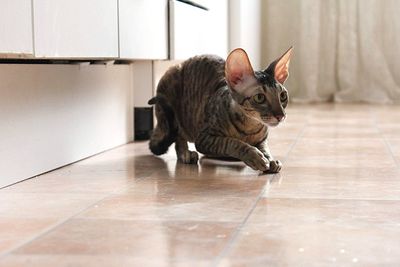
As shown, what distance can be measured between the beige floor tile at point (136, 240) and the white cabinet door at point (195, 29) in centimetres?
131

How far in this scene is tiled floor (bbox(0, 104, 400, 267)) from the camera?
3.51 ft

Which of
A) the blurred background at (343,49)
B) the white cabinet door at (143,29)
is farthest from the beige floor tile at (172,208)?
the blurred background at (343,49)

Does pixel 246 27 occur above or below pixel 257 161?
above

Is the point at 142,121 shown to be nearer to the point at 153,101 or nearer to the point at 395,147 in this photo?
the point at 153,101

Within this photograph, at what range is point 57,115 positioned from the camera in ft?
6.38

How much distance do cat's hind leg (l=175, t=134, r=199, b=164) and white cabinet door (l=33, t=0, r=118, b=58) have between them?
33 centimetres

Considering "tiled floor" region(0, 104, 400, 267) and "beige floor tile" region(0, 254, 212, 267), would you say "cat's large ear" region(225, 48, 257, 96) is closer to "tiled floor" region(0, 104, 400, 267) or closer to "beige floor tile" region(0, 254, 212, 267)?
"tiled floor" region(0, 104, 400, 267)

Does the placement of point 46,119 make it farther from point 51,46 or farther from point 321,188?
point 321,188

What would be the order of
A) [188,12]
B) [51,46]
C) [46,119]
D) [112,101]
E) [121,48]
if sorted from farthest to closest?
[188,12]
[112,101]
[121,48]
[46,119]
[51,46]

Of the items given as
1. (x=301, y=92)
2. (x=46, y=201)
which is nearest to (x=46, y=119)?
(x=46, y=201)

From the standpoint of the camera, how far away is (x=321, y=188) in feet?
5.34

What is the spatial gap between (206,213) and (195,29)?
59.1 inches

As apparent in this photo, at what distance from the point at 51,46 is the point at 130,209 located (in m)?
0.41

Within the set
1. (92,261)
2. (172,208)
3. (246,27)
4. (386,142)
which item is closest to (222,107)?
(172,208)
